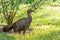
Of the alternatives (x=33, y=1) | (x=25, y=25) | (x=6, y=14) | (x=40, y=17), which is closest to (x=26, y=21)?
(x=25, y=25)

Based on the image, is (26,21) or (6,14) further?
(6,14)

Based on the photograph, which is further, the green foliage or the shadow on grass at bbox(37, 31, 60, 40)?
the green foliage

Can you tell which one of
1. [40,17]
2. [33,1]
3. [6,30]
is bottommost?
[40,17]

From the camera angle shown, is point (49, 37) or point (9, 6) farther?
point (9, 6)

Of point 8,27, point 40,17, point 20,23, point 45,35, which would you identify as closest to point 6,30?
point 8,27

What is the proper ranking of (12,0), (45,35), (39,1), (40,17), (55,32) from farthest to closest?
(40,17)
(39,1)
(12,0)
(55,32)
(45,35)

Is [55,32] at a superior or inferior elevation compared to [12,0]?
inferior

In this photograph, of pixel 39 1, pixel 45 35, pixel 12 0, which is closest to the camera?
pixel 45 35

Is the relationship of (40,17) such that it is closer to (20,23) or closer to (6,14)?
(6,14)

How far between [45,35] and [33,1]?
304cm

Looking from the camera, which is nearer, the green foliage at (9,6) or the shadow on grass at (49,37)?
the shadow on grass at (49,37)

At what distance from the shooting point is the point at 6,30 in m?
14.8

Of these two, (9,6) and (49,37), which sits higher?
(9,6)

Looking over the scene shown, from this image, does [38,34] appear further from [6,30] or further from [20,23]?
[6,30]
